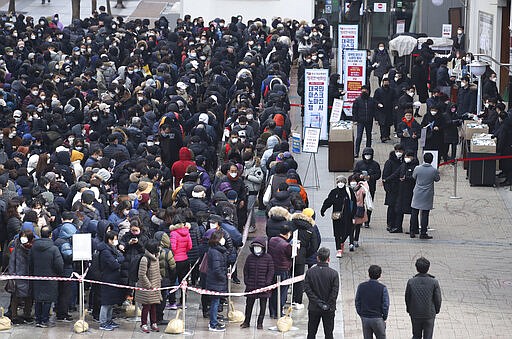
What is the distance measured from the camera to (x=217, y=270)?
1947 centimetres

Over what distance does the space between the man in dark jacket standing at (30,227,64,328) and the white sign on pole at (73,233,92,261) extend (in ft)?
1.05

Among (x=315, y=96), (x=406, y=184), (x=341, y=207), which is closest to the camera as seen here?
(x=341, y=207)

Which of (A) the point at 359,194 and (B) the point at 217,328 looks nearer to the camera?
(B) the point at 217,328

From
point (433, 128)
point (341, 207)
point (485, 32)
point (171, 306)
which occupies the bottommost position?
point (171, 306)

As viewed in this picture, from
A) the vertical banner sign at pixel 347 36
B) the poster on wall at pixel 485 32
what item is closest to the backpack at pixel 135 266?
the vertical banner sign at pixel 347 36

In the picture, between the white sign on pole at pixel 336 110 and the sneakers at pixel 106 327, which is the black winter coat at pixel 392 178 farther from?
the sneakers at pixel 106 327

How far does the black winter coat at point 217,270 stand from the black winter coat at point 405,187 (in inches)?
231

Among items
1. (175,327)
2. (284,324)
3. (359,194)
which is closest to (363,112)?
(359,194)

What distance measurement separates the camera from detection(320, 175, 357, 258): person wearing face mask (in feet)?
74.4

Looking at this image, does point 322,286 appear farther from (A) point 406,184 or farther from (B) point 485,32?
(B) point 485,32

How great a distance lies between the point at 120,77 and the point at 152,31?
8.26 m

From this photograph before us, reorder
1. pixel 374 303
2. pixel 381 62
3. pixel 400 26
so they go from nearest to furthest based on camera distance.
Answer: pixel 374 303 → pixel 381 62 → pixel 400 26

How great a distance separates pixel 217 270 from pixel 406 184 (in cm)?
616

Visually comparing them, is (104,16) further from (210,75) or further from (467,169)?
(467,169)
